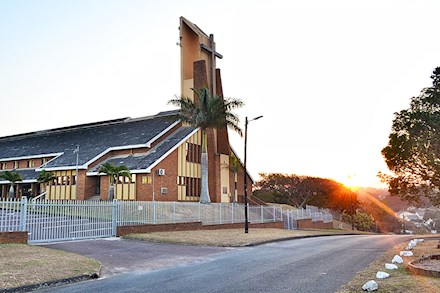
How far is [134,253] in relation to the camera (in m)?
16.0

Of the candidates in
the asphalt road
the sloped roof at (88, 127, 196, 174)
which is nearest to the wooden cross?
the sloped roof at (88, 127, 196, 174)

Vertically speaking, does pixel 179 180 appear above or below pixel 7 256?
above

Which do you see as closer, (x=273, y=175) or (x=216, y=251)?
(x=216, y=251)

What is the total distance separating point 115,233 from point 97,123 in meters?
35.2

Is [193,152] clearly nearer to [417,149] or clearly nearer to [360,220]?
[417,149]

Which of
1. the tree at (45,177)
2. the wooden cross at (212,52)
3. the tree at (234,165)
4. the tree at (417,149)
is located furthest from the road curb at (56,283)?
the wooden cross at (212,52)

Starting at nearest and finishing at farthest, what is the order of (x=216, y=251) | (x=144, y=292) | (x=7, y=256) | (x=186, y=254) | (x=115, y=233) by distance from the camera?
1. (x=144, y=292)
2. (x=7, y=256)
3. (x=186, y=254)
4. (x=216, y=251)
5. (x=115, y=233)

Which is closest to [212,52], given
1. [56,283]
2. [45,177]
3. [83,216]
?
[45,177]

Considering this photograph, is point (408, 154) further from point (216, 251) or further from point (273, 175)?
point (273, 175)

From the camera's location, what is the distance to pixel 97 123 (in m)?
54.3

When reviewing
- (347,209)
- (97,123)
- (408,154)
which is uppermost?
(97,123)

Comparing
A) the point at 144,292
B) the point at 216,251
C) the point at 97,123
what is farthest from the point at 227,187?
the point at 144,292

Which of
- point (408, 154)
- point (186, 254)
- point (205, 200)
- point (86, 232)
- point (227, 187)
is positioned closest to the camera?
point (186, 254)

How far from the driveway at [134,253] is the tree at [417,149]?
498 inches
